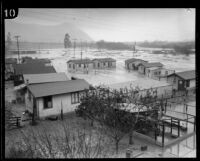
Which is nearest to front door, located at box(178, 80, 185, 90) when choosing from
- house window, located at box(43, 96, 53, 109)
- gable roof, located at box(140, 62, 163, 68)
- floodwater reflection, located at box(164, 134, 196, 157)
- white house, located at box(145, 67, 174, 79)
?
white house, located at box(145, 67, 174, 79)

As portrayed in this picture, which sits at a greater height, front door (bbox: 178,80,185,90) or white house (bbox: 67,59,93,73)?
white house (bbox: 67,59,93,73)

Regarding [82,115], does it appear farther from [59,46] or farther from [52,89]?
[59,46]

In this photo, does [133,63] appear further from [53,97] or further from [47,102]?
[47,102]

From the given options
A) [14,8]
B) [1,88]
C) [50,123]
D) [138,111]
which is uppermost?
[14,8]

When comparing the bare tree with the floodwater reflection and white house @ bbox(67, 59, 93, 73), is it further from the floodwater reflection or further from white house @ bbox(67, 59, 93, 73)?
white house @ bbox(67, 59, 93, 73)
